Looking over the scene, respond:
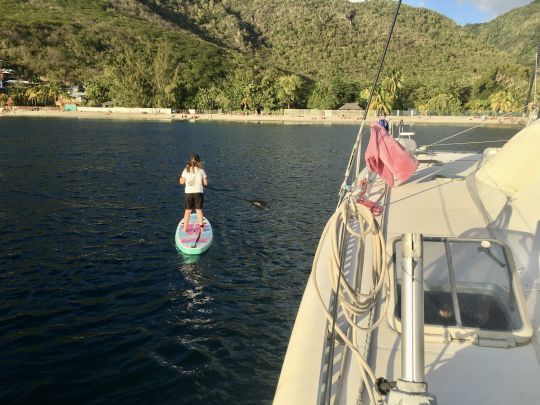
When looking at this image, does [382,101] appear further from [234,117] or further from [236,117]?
[234,117]

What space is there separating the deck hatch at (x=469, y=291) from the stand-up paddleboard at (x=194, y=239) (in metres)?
9.77

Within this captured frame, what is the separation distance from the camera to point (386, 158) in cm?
930

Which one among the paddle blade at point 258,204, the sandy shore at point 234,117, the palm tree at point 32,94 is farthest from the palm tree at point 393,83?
the paddle blade at point 258,204

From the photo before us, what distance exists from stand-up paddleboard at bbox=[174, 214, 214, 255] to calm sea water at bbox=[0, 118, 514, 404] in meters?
0.30

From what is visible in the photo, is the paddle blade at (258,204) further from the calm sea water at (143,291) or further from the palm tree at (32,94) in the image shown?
the palm tree at (32,94)

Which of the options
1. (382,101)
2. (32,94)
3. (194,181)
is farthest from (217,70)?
(194,181)

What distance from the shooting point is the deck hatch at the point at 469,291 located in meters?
4.52

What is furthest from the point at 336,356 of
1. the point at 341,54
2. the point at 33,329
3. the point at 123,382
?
the point at 341,54

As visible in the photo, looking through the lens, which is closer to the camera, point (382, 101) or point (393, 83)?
point (382, 101)

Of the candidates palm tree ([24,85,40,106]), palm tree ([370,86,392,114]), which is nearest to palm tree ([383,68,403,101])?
palm tree ([370,86,392,114])

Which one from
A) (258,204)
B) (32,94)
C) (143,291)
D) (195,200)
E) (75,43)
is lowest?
(143,291)

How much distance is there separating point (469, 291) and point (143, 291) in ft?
29.6

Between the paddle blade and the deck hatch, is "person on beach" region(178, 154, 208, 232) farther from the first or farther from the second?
the deck hatch

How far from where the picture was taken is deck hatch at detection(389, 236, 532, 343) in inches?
178
